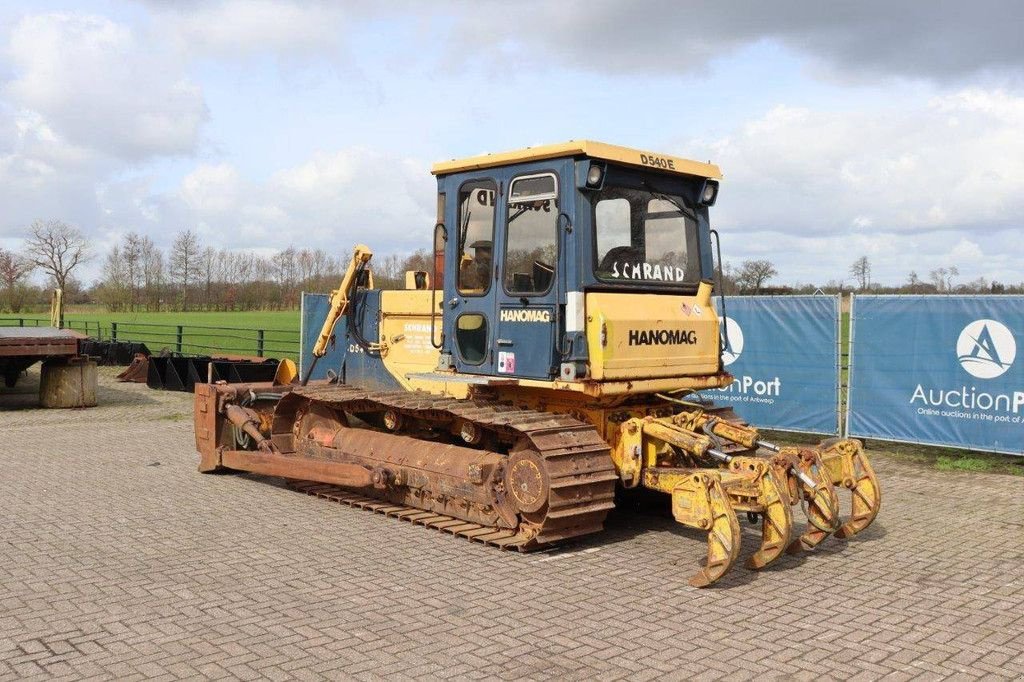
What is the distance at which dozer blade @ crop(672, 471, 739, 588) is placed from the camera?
20.8 feet

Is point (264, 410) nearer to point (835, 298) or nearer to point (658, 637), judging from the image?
point (658, 637)

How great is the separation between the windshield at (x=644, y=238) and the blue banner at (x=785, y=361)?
4.36m

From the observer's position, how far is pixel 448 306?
827 centimetres

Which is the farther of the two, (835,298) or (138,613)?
(835,298)

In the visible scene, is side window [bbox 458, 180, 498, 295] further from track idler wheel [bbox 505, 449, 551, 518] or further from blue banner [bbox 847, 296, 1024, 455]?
blue banner [bbox 847, 296, 1024, 455]

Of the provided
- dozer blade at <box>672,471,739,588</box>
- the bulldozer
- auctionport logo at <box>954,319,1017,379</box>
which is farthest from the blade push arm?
auctionport logo at <box>954,319,1017,379</box>

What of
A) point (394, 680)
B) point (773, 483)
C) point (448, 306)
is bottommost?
point (394, 680)

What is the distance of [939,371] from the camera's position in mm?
11508

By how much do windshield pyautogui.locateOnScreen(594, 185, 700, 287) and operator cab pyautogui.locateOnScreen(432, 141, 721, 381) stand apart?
0.01 meters

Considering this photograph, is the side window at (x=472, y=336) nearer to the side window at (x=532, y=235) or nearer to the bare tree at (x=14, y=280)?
the side window at (x=532, y=235)

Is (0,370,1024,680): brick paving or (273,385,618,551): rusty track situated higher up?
(273,385,618,551): rusty track

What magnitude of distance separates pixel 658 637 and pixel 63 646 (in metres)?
3.33

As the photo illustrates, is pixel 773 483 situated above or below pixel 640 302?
below

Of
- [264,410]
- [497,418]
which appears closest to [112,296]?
[264,410]
